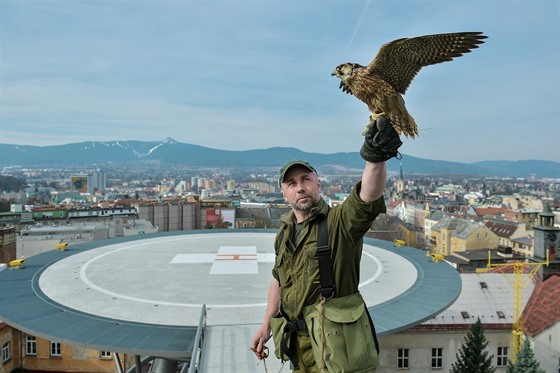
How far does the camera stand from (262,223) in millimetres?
70625

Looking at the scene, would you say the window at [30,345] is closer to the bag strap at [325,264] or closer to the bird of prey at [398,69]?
the bag strap at [325,264]

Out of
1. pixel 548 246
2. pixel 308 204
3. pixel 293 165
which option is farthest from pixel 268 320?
pixel 548 246

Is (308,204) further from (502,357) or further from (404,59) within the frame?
(502,357)

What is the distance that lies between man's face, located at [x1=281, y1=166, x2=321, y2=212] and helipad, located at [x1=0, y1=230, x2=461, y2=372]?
465 centimetres

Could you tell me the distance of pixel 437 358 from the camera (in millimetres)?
19484

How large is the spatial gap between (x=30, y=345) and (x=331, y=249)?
78.4 feet

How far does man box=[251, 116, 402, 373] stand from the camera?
2.78 m

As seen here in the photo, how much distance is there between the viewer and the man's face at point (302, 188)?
343 centimetres

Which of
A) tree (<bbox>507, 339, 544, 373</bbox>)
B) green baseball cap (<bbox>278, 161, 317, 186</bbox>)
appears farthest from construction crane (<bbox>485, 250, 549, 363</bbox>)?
green baseball cap (<bbox>278, 161, 317, 186</bbox>)

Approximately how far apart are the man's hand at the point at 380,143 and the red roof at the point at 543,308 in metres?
20.7

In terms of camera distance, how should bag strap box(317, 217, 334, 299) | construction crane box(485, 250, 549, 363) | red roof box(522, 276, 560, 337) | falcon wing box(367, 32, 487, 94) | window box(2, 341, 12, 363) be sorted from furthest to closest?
window box(2, 341, 12, 363) < construction crane box(485, 250, 549, 363) < red roof box(522, 276, 560, 337) < falcon wing box(367, 32, 487, 94) < bag strap box(317, 217, 334, 299)

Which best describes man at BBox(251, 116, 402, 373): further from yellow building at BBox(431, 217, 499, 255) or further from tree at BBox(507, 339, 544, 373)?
yellow building at BBox(431, 217, 499, 255)

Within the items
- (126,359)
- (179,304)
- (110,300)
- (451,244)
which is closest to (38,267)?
(110,300)

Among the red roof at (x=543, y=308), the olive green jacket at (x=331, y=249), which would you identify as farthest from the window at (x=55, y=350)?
the red roof at (x=543, y=308)
